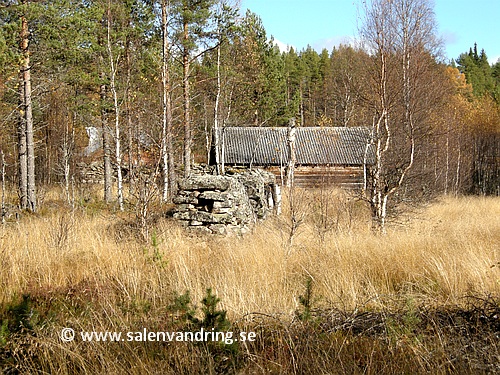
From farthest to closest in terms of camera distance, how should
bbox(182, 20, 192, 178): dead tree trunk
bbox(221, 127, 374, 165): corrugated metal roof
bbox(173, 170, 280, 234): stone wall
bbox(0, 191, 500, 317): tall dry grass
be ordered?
bbox(221, 127, 374, 165): corrugated metal roof, bbox(182, 20, 192, 178): dead tree trunk, bbox(173, 170, 280, 234): stone wall, bbox(0, 191, 500, 317): tall dry grass

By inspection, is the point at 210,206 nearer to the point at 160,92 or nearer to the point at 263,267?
the point at 263,267

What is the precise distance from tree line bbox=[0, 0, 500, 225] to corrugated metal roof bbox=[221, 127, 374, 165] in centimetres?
185

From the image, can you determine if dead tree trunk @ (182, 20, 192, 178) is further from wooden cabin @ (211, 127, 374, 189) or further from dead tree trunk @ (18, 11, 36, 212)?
wooden cabin @ (211, 127, 374, 189)

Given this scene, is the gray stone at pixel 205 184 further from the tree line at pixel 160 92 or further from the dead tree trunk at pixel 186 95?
the dead tree trunk at pixel 186 95

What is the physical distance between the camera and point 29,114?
14.1 m

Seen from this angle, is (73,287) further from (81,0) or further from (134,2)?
(134,2)

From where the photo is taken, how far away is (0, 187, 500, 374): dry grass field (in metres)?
3.41

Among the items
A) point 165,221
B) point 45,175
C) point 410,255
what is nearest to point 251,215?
point 165,221

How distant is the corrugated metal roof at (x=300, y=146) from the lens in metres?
26.0

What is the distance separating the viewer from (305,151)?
26.7 metres

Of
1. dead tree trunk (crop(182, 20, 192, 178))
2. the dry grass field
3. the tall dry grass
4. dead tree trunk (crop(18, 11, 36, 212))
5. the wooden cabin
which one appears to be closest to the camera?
the dry grass field

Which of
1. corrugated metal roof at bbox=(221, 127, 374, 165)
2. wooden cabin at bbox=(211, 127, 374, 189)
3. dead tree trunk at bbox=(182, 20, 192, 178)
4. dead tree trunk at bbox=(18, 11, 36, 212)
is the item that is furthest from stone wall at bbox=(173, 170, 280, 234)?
corrugated metal roof at bbox=(221, 127, 374, 165)

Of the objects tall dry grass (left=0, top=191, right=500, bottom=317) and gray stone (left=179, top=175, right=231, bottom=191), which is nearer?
tall dry grass (left=0, top=191, right=500, bottom=317)

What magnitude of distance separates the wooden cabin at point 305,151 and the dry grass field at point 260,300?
57.0ft
